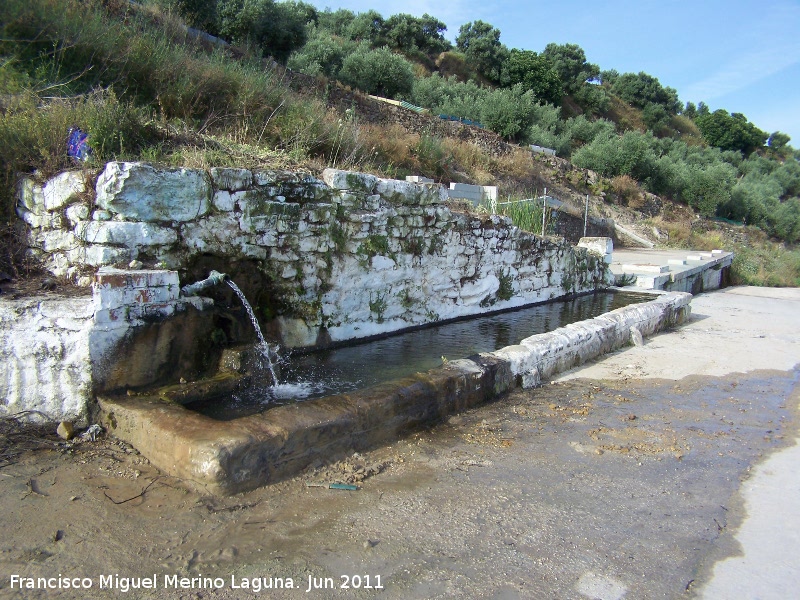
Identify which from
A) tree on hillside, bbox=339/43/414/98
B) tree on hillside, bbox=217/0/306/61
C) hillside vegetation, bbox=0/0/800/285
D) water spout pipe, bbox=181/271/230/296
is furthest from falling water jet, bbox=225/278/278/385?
tree on hillside, bbox=339/43/414/98

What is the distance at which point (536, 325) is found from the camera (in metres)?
7.26

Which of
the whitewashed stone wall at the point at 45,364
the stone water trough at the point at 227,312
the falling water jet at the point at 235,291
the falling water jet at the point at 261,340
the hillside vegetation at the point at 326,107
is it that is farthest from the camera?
the hillside vegetation at the point at 326,107

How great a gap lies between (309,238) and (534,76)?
33517mm

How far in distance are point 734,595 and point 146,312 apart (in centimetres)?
352

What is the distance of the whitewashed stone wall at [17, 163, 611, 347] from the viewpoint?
4.09 metres

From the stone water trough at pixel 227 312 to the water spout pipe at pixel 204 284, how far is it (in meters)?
0.15

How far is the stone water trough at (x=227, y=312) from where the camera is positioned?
312 cm

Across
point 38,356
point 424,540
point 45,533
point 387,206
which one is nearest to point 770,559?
point 424,540

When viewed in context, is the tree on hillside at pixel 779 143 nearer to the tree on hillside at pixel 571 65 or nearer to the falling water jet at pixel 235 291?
the tree on hillside at pixel 571 65

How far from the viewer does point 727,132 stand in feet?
160

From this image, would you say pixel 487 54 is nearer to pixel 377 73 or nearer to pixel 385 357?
pixel 377 73

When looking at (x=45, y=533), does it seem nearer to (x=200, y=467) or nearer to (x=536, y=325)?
(x=200, y=467)

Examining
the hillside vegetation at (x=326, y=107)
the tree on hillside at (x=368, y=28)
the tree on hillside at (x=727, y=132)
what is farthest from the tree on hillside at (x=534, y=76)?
the tree on hillside at (x=727, y=132)

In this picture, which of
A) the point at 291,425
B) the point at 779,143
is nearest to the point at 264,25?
the point at 291,425
